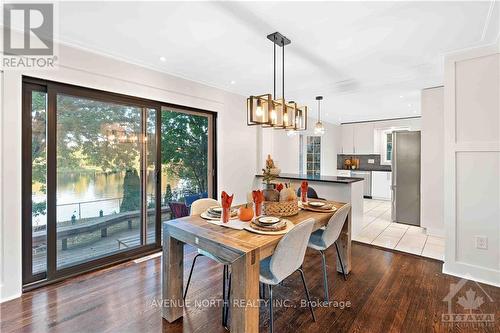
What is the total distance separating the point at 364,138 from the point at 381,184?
146 cm

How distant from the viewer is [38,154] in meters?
2.42

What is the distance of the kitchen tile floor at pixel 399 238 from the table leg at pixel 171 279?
290 cm

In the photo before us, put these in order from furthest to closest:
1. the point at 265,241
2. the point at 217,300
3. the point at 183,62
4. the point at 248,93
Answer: the point at 248,93 < the point at 183,62 < the point at 217,300 < the point at 265,241

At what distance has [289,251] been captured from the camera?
5.44 feet

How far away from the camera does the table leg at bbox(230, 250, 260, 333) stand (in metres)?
1.42

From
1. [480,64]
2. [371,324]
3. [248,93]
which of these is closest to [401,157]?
[480,64]

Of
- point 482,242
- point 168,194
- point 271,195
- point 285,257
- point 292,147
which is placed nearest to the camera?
point 285,257

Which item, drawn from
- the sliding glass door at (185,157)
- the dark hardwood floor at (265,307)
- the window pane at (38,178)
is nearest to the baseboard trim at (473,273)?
the dark hardwood floor at (265,307)

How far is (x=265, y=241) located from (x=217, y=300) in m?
1.01

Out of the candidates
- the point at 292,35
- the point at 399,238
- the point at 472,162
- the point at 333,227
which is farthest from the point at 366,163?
the point at 292,35

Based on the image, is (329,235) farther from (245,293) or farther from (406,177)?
(406,177)

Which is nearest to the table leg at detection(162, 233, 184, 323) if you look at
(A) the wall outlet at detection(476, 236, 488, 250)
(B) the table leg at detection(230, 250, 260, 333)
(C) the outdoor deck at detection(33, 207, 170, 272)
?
(B) the table leg at detection(230, 250, 260, 333)

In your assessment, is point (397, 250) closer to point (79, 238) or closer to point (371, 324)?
point (371, 324)

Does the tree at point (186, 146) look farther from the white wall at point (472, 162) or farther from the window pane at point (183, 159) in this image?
the white wall at point (472, 162)
